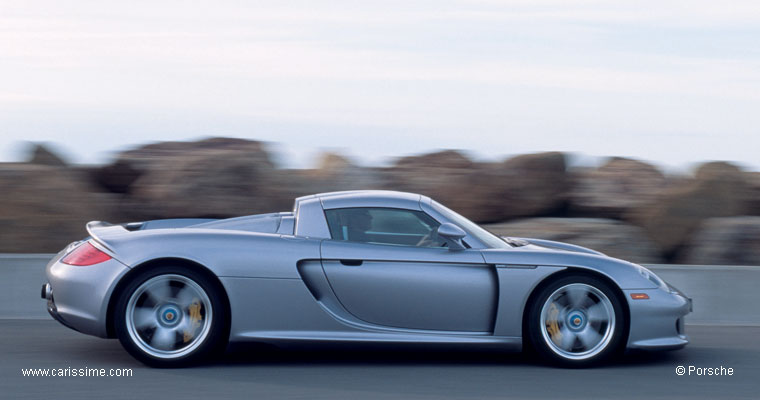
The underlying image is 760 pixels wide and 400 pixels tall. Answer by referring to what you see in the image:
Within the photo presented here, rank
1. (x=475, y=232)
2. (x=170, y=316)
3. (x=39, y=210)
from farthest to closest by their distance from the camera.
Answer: (x=39, y=210)
(x=475, y=232)
(x=170, y=316)

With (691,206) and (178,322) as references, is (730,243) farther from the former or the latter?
(178,322)

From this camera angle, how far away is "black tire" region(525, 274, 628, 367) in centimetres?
602

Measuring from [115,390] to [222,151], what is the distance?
18.0ft

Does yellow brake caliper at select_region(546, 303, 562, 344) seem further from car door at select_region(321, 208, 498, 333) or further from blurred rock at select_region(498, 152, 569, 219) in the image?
blurred rock at select_region(498, 152, 569, 219)

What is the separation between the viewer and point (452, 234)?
5.91 m

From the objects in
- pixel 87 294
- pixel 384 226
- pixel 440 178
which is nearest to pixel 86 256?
pixel 87 294

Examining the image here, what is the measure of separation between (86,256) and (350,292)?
1746mm

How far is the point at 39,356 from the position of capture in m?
6.36

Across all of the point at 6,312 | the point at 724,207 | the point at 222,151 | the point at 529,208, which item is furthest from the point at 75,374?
the point at 724,207

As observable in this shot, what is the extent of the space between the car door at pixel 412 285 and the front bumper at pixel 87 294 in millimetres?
1371

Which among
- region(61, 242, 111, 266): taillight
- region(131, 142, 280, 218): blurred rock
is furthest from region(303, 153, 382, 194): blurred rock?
region(61, 242, 111, 266): taillight

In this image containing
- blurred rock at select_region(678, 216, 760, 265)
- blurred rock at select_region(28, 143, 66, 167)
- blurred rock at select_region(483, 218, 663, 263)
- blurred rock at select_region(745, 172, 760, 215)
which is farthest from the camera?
blurred rock at select_region(745, 172, 760, 215)

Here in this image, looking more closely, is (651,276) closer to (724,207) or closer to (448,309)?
(448,309)

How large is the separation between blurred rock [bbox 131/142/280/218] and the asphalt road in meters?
3.32
